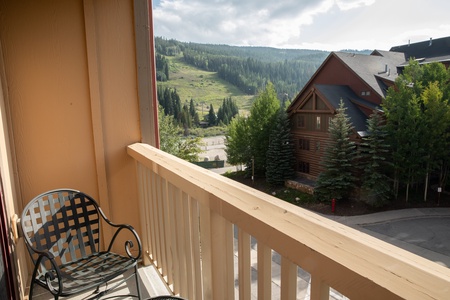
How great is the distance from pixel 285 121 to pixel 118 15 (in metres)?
1.09

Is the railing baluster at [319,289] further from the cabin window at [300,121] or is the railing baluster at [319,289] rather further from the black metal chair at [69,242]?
the cabin window at [300,121]

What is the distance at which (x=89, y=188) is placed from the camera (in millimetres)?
1804

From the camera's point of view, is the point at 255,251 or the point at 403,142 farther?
the point at 403,142

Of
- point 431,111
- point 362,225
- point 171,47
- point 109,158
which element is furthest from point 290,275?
point 171,47

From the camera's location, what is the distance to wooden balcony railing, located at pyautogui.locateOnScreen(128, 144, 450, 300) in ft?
1.42

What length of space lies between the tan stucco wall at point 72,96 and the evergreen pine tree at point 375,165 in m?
1.25

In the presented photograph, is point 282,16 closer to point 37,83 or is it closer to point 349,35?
point 349,35

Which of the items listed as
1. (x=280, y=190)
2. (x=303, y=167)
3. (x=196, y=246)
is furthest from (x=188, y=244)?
(x=303, y=167)

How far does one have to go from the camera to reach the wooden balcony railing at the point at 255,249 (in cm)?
43

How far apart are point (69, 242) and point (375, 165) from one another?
1408 mm

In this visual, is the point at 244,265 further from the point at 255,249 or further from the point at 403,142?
the point at 403,142

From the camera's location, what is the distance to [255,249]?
85 centimetres

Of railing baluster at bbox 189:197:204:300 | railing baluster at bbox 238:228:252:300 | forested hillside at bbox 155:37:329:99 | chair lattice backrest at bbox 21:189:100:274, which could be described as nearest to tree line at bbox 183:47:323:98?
forested hillside at bbox 155:37:329:99

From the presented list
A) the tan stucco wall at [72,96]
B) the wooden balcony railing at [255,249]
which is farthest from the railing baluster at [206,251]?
the tan stucco wall at [72,96]
